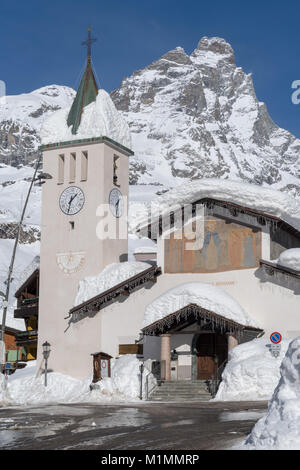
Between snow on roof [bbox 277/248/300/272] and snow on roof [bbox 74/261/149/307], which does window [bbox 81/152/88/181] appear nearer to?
snow on roof [bbox 74/261/149/307]

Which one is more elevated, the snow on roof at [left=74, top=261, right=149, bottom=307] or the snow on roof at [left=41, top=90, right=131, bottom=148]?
the snow on roof at [left=41, top=90, right=131, bottom=148]

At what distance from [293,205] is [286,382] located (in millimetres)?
24881

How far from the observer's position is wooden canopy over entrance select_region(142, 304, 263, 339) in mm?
34969

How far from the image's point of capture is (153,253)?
2020 inches

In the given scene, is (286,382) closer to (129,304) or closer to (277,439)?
(277,439)

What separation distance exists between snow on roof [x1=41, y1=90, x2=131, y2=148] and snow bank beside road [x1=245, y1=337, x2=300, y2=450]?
32.1 meters

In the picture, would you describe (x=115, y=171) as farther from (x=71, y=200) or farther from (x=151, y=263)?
(x=151, y=263)

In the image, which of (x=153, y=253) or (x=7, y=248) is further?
(x=7, y=248)

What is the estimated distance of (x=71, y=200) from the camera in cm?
4525

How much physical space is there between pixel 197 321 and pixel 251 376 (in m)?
6.44

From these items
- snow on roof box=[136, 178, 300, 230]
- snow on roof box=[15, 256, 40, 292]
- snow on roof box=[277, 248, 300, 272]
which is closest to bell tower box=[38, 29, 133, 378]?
snow on roof box=[136, 178, 300, 230]
